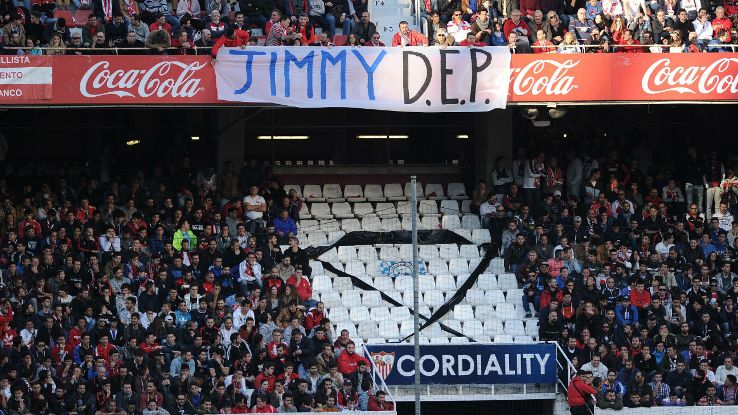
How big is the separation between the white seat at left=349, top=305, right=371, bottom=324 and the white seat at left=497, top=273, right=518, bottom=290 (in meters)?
2.24

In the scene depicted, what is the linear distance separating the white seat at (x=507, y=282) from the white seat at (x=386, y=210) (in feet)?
7.99

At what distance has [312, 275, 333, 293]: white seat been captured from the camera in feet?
83.2

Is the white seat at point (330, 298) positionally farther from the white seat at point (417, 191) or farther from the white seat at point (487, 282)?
the white seat at point (417, 191)

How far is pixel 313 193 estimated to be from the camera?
27703 millimetres

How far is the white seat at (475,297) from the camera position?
83.3 feet

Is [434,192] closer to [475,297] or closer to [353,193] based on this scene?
[353,193]

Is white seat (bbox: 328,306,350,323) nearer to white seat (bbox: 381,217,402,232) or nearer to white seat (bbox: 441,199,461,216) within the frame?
white seat (bbox: 381,217,402,232)

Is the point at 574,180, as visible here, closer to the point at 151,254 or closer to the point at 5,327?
the point at 151,254

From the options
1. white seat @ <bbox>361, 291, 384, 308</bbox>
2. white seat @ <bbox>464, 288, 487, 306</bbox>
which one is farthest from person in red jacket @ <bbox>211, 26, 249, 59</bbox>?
white seat @ <bbox>464, 288, 487, 306</bbox>

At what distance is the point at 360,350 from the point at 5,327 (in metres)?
5.05

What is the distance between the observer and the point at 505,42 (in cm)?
2611

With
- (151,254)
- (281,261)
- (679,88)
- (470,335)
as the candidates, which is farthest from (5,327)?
(679,88)

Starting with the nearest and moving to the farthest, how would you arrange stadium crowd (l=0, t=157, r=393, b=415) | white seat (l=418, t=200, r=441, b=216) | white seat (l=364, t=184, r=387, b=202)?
stadium crowd (l=0, t=157, r=393, b=415)
white seat (l=418, t=200, r=441, b=216)
white seat (l=364, t=184, r=387, b=202)

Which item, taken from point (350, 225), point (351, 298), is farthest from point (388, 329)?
point (350, 225)
